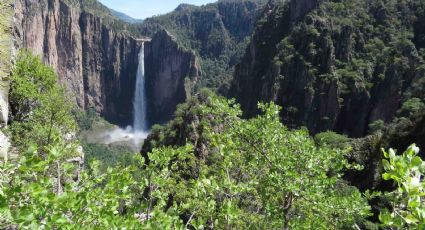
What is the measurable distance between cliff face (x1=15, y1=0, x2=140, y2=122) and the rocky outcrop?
367 inches

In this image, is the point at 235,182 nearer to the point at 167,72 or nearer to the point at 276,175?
the point at 276,175

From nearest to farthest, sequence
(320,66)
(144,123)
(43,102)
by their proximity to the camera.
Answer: (43,102) < (320,66) < (144,123)

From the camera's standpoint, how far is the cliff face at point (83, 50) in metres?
150

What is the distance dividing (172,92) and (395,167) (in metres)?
195

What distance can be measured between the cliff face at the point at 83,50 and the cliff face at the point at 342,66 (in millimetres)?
81937

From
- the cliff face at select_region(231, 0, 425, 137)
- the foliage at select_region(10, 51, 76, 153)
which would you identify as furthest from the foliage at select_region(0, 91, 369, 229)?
the cliff face at select_region(231, 0, 425, 137)

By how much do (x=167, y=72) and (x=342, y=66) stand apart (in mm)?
111507

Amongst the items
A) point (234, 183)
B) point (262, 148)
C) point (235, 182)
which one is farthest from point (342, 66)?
point (234, 183)

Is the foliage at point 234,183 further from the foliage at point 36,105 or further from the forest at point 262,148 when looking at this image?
the foliage at point 36,105

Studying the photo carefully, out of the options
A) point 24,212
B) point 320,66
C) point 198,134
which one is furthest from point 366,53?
point 24,212

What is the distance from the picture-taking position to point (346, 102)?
92875 mm

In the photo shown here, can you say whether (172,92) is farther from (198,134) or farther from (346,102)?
(198,134)

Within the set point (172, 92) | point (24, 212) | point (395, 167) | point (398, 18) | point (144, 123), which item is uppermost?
point (398, 18)

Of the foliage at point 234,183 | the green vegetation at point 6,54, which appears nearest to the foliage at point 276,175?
the foliage at point 234,183
